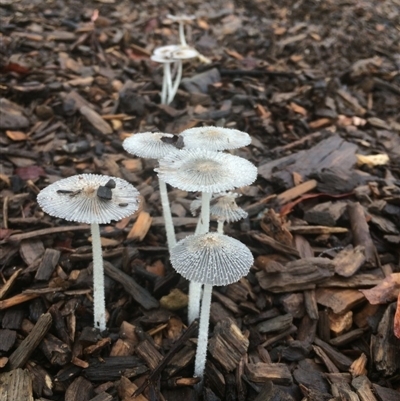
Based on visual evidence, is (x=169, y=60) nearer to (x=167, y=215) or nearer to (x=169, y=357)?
(x=167, y=215)

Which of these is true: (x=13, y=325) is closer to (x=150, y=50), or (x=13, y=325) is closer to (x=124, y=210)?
(x=124, y=210)

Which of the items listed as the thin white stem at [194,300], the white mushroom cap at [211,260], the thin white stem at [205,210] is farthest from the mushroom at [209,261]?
the thin white stem at [194,300]

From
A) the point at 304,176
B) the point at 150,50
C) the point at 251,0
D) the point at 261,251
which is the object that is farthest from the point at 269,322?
the point at 251,0

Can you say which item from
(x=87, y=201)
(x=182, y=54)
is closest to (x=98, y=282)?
(x=87, y=201)

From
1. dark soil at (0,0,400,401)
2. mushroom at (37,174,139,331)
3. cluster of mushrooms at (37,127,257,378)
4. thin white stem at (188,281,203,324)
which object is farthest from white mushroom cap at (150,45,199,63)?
thin white stem at (188,281,203,324)

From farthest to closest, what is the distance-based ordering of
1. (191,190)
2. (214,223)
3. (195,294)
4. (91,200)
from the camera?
(214,223)
(195,294)
(91,200)
(191,190)

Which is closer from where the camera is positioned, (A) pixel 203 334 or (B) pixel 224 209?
(A) pixel 203 334
